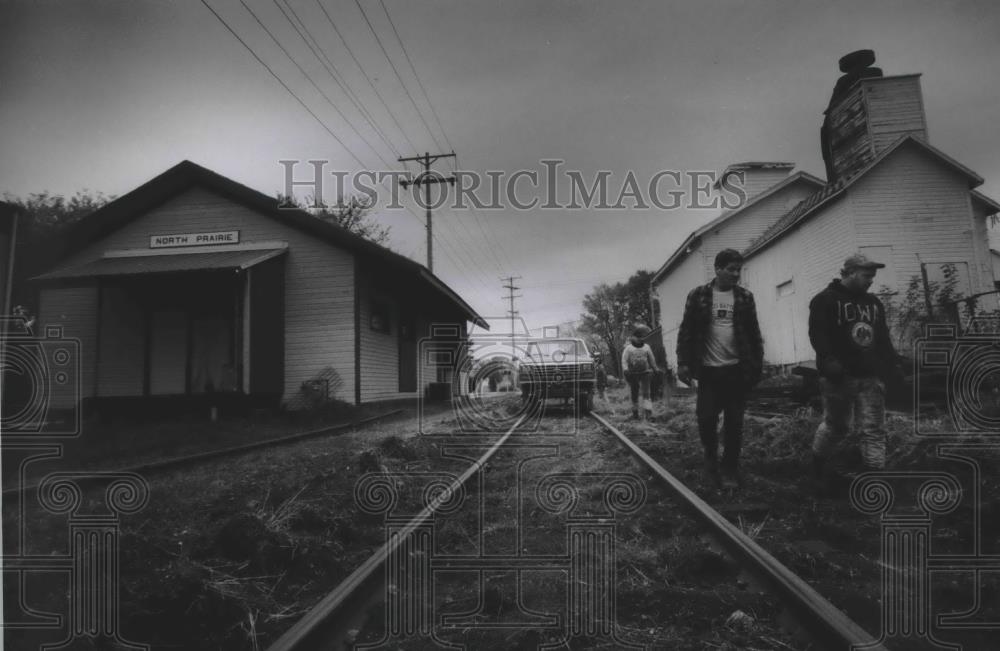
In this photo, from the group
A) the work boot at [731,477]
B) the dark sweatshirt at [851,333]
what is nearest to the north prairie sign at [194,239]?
the work boot at [731,477]

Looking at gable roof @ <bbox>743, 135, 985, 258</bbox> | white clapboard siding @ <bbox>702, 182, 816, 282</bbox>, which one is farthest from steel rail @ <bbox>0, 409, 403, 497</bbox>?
white clapboard siding @ <bbox>702, 182, 816, 282</bbox>

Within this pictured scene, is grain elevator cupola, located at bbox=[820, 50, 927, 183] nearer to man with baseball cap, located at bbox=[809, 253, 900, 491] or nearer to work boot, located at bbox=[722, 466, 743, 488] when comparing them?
man with baseball cap, located at bbox=[809, 253, 900, 491]

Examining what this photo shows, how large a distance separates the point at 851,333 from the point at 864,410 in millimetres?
549

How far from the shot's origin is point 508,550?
9.77ft

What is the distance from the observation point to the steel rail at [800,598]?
166 centimetres

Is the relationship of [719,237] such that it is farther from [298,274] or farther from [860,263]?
[298,274]

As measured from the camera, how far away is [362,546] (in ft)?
10.4

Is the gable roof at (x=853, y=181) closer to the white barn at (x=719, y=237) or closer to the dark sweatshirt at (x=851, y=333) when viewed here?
the dark sweatshirt at (x=851, y=333)

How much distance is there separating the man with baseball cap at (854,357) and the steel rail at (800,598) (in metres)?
1.56

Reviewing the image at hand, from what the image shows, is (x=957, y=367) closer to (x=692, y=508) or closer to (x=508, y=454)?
(x=692, y=508)

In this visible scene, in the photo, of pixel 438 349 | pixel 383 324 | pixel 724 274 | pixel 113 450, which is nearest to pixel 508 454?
pixel 724 274

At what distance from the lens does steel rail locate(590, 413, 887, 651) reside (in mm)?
1662

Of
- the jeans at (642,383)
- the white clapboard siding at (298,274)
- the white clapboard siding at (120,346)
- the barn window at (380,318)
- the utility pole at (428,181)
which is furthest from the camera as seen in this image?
the utility pole at (428,181)

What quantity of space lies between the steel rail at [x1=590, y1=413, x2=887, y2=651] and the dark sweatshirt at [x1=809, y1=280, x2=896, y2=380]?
66.9 inches
